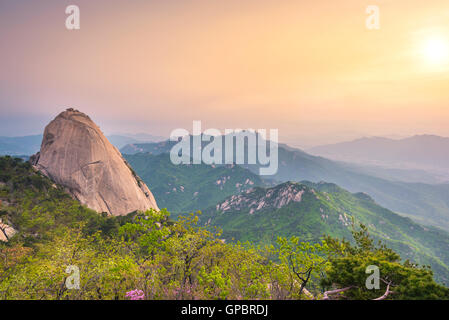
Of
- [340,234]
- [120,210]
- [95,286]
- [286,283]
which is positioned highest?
[95,286]

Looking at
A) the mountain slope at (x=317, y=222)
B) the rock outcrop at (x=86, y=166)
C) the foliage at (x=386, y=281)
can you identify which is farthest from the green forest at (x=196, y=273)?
the mountain slope at (x=317, y=222)

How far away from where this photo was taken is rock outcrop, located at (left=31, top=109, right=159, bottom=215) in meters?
51.0

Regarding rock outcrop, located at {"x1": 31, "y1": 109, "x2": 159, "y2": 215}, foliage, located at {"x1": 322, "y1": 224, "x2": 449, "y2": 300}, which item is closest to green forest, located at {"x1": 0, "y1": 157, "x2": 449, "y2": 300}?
foliage, located at {"x1": 322, "y1": 224, "x2": 449, "y2": 300}

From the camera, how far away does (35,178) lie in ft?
143

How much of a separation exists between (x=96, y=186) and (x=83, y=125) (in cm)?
1952

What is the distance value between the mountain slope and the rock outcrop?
92490 mm

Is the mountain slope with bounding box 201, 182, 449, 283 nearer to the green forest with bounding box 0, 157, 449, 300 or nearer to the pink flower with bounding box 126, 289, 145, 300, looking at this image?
the green forest with bounding box 0, 157, 449, 300

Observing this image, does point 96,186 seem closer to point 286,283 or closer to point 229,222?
point 286,283

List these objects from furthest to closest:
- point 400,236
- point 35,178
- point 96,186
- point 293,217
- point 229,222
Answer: point 229,222
point 400,236
point 293,217
point 96,186
point 35,178

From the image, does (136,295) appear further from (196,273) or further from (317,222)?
(317,222)

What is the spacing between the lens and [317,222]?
452ft

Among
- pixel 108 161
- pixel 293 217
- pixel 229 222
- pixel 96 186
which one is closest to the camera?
pixel 96 186
